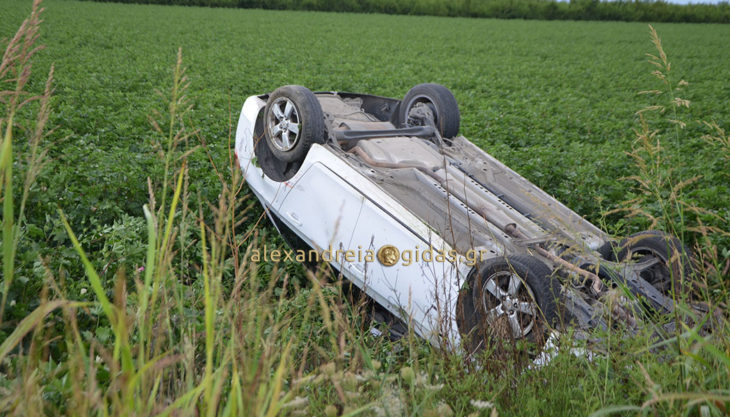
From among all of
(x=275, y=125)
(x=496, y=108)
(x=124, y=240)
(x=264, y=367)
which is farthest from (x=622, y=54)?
(x=264, y=367)

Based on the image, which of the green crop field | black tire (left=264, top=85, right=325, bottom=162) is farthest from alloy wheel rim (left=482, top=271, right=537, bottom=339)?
black tire (left=264, top=85, right=325, bottom=162)

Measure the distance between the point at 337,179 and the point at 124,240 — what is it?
1506 millimetres

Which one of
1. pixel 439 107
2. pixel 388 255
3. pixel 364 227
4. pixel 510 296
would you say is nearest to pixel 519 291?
pixel 510 296

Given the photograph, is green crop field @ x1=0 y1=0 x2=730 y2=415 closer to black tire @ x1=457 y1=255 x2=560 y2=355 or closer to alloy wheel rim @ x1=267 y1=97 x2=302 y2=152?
black tire @ x1=457 y1=255 x2=560 y2=355

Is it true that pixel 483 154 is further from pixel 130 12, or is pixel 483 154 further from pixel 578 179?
pixel 130 12

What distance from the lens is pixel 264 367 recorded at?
1230 millimetres

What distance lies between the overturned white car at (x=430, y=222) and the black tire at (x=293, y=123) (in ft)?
0.03

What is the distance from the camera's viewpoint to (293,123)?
4695mm

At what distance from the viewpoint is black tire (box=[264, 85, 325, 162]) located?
453 centimetres

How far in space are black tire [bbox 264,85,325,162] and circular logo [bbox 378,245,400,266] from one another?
4.47 ft

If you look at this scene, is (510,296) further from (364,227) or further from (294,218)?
(294,218)

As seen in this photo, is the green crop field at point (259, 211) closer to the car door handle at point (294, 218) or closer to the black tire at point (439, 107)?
the car door handle at point (294, 218)

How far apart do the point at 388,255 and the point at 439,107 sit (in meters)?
2.48

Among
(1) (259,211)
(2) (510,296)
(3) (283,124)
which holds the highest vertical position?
(3) (283,124)
